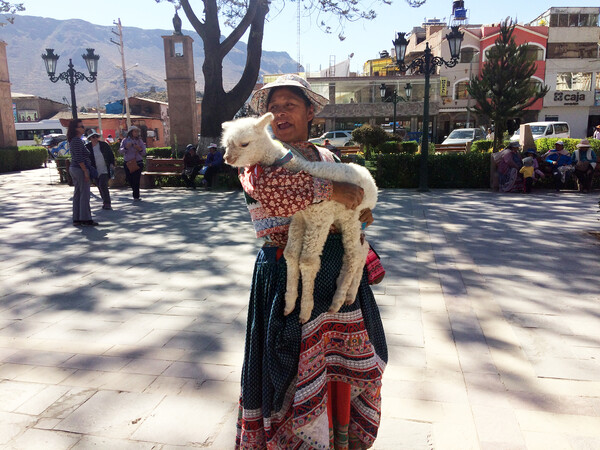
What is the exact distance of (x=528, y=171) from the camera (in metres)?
11.0

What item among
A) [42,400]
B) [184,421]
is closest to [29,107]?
[42,400]

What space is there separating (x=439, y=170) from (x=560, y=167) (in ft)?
10.0

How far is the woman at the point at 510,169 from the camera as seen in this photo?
36.4 feet

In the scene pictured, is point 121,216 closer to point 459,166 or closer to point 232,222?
point 232,222

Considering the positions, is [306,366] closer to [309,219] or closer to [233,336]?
[309,219]

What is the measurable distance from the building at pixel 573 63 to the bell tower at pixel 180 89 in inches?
1197

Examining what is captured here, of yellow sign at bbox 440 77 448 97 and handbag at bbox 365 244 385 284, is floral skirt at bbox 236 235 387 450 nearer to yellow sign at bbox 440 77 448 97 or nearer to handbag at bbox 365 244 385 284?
handbag at bbox 365 244 385 284

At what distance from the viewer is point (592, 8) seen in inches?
1464

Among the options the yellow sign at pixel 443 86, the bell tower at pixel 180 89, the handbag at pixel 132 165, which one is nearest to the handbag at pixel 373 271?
the handbag at pixel 132 165

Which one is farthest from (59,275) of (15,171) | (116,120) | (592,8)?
(592,8)

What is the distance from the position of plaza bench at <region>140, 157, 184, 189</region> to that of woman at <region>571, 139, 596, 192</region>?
37.2 feet

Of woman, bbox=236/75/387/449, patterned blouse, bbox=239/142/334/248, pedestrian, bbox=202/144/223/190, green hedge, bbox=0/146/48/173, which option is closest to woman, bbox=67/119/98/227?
pedestrian, bbox=202/144/223/190

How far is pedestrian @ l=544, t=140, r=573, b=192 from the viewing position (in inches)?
444

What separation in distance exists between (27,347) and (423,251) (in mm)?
4818
